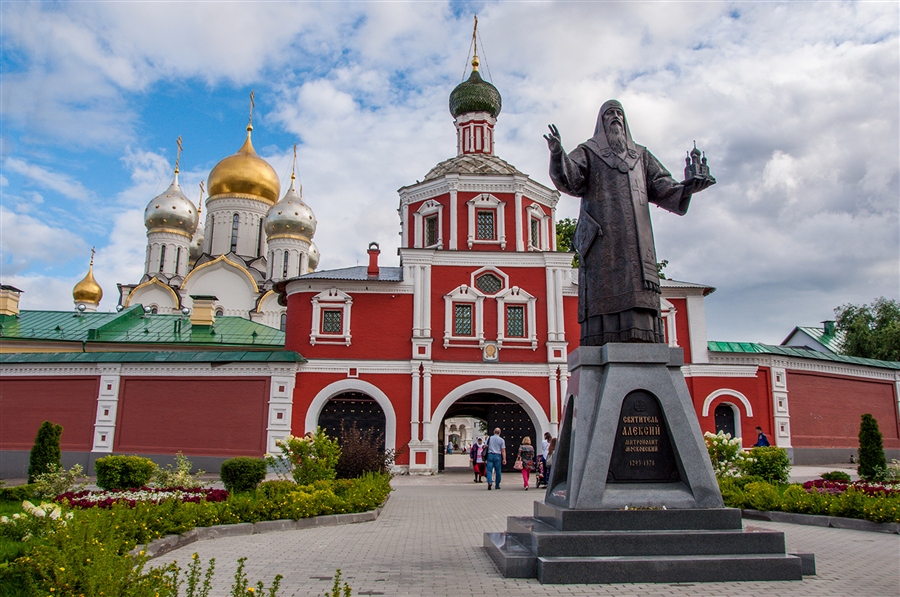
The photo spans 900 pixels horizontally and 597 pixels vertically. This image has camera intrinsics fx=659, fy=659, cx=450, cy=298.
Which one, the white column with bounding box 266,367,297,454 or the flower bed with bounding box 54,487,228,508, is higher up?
the white column with bounding box 266,367,297,454

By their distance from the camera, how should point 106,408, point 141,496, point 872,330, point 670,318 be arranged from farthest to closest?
point 872,330 < point 670,318 < point 106,408 < point 141,496

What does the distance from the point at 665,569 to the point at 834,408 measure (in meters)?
21.7

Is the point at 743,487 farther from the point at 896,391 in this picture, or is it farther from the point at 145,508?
the point at 896,391

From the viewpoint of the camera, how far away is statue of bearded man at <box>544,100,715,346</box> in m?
6.42

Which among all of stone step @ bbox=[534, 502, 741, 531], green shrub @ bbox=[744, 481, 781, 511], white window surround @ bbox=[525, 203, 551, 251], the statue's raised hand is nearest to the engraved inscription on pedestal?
stone step @ bbox=[534, 502, 741, 531]

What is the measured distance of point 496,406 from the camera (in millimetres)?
22516

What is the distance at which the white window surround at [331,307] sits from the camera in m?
21.0

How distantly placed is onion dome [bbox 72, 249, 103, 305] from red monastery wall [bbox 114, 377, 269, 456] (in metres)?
21.8

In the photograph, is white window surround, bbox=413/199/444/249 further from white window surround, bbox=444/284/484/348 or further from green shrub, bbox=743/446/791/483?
green shrub, bbox=743/446/791/483

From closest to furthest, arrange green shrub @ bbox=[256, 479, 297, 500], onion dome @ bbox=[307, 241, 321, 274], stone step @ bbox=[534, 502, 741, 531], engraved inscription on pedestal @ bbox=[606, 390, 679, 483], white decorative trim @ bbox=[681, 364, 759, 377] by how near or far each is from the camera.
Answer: stone step @ bbox=[534, 502, 741, 531] < engraved inscription on pedestal @ bbox=[606, 390, 679, 483] < green shrub @ bbox=[256, 479, 297, 500] < white decorative trim @ bbox=[681, 364, 759, 377] < onion dome @ bbox=[307, 241, 321, 274]

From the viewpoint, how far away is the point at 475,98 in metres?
25.9

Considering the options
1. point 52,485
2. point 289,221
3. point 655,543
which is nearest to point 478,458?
point 52,485

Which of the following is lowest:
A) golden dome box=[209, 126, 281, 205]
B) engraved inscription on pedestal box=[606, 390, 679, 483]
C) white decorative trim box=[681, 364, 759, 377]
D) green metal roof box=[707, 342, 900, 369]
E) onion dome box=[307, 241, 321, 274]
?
engraved inscription on pedestal box=[606, 390, 679, 483]

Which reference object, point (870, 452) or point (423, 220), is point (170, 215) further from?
point (870, 452)
